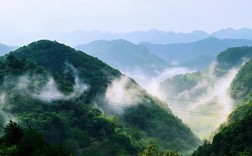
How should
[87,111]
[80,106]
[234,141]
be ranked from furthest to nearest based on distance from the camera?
1. [80,106]
2. [87,111]
3. [234,141]

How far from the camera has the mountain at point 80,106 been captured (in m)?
122

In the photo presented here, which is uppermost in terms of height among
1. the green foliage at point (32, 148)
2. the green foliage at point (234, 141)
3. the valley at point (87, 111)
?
the valley at point (87, 111)

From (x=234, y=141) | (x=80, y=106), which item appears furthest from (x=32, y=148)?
(x=80, y=106)

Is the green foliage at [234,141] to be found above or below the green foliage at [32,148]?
above

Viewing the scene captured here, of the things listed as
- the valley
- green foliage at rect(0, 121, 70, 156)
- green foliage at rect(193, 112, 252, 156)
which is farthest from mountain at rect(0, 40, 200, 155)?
green foliage at rect(0, 121, 70, 156)

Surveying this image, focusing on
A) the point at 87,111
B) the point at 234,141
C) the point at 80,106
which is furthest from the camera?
the point at 80,106

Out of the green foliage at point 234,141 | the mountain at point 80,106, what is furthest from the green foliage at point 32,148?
the mountain at point 80,106

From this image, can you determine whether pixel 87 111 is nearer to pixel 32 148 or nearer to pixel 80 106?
pixel 80 106

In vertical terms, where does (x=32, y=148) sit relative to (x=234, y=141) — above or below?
below

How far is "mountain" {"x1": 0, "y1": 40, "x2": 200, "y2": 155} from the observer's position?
12238 cm

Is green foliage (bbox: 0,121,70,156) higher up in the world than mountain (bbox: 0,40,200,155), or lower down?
lower down

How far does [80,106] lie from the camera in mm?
142625

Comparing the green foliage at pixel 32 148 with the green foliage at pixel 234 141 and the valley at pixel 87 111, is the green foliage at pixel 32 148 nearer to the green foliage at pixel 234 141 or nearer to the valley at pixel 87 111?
the valley at pixel 87 111

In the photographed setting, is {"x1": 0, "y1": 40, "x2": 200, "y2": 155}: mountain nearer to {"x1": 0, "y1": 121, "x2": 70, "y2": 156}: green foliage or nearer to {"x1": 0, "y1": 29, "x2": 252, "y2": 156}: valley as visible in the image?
{"x1": 0, "y1": 29, "x2": 252, "y2": 156}: valley
